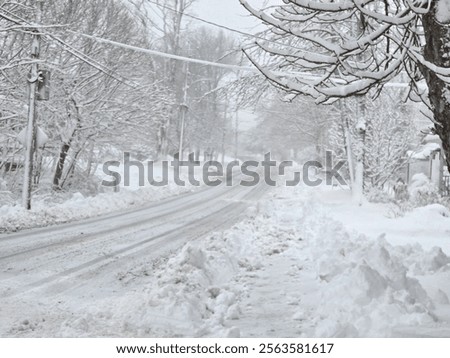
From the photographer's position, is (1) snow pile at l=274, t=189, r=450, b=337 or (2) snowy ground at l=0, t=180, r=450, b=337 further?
(2) snowy ground at l=0, t=180, r=450, b=337

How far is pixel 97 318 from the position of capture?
4.59 metres

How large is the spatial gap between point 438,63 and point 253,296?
3227mm

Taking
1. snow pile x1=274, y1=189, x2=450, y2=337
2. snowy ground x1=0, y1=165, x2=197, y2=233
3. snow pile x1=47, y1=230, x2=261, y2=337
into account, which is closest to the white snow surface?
snow pile x1=274, y1=189, x2=450, y2=337

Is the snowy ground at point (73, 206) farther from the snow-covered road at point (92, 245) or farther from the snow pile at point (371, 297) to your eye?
the snow pile at point (371, 297)

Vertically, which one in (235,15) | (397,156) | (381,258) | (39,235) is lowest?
(39,235)

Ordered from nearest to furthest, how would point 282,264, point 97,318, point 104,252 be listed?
point 97,318 < point 282,264 < point 104,252

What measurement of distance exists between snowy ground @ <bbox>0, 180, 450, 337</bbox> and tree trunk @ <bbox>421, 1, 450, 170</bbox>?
151cm

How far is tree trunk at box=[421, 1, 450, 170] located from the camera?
13.1 ft

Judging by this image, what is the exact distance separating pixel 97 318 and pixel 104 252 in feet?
11.8

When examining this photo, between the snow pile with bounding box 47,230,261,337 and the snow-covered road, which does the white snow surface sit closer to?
the snow pile with bounding box 47,230,261,337

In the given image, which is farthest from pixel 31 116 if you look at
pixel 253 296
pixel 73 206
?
pixel 253 296
